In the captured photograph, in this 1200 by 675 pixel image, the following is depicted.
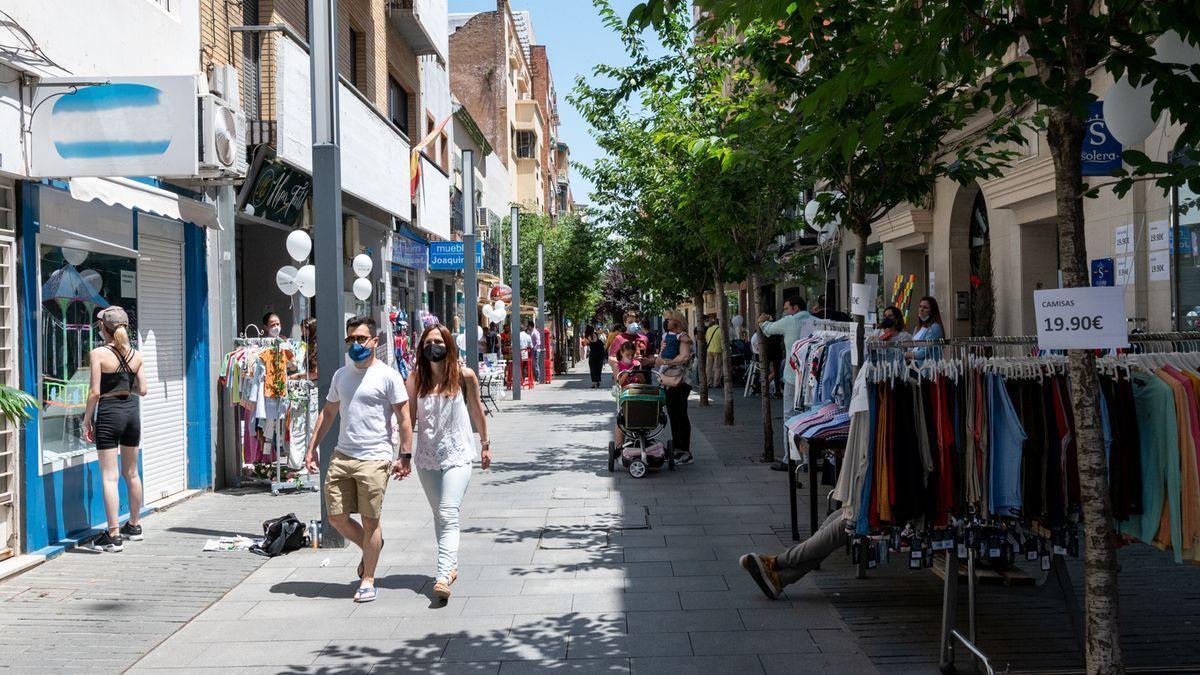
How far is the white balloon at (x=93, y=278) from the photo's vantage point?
845cm

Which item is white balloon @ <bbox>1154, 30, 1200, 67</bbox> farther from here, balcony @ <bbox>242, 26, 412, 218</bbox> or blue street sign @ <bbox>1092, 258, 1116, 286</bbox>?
balcony @ <bbox>242, 26, 412, 218</bbox>

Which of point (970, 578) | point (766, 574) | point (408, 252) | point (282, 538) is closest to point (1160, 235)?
point (766, 574)

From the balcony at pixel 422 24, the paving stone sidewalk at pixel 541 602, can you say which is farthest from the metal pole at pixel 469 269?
the paving stone sidewalk at pixel 541 602

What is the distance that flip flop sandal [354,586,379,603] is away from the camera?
6.27 metres

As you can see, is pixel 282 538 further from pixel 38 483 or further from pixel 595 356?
pixel 595 356

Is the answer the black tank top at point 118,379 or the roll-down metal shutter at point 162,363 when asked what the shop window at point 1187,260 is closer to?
the black tank top at point 118,379

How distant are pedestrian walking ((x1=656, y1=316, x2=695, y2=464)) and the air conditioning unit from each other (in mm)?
5543

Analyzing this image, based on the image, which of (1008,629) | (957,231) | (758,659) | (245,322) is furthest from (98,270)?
(957,231)

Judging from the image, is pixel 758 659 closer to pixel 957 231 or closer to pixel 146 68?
pixel 146 68

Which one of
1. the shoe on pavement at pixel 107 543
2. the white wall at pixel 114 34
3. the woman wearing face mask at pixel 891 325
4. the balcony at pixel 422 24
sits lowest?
the shoe on pavement at pixel 107 543

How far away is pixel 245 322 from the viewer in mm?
14297

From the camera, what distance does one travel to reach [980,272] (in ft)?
50.1

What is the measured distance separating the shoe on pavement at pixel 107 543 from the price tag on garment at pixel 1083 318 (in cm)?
695

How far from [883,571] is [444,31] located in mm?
19234
